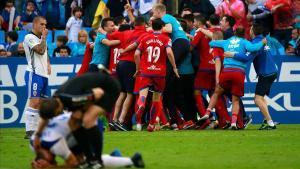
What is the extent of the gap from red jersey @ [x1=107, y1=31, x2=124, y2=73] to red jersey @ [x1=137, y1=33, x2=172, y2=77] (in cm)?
105

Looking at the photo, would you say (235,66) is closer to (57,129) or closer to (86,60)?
(86,60)

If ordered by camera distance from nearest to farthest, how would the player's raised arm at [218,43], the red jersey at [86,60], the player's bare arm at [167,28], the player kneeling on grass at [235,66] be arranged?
the player kneeling on grass at [235,66] → the player's raised arm at [218,43] → the player's bare arm at [167,28] → the red jersey at [86,60]

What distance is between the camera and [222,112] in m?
21.0

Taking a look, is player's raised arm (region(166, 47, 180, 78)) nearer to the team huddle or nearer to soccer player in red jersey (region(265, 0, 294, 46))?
the team huddle

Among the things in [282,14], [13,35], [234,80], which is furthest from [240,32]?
[13,35]

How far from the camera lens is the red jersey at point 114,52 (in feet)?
67.2

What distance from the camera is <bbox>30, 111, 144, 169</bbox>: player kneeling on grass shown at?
41.1ft

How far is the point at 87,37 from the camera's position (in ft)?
80.5

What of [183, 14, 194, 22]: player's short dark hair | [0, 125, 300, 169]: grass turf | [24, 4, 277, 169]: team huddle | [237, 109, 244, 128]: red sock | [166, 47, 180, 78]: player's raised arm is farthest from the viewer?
[183, 14, 194, 22]: player's short dark hair

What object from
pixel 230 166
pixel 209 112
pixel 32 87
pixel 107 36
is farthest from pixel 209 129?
pixel 230 166

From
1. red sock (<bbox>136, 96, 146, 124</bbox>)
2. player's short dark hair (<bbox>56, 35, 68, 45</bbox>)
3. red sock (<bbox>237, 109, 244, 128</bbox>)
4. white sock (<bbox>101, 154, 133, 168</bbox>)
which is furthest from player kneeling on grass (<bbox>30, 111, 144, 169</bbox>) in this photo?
player's short dark hair (<bbox>56, 35, 68, 45</bbox>)

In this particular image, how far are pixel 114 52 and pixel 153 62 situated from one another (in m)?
1.45

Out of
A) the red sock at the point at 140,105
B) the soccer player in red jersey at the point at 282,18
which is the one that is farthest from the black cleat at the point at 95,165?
the soccer player in red jersey at the point at 282,18

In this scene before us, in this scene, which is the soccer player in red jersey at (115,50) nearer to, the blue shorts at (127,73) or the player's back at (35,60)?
the blue shorts at (127,73)
